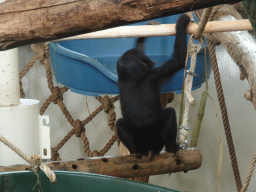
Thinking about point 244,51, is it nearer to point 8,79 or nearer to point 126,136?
point 126,136

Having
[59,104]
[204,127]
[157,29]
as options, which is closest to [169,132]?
[157,29]

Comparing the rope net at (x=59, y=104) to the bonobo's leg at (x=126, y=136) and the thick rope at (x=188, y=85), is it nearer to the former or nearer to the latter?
the bonobo's leg at (x=126, y=136)

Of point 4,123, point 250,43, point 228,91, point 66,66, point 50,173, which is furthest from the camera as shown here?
point 228,91

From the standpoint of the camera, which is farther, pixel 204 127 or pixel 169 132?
pixel 204 127

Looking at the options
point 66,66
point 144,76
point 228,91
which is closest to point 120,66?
point 144,76

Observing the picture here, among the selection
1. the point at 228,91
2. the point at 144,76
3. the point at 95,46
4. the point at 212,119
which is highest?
the point at 95,46

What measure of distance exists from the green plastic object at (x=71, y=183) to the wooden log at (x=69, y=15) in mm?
240

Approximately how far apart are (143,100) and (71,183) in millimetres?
544

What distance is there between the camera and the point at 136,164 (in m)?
0.95

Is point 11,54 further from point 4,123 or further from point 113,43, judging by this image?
point 113,43

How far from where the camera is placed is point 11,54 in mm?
1060

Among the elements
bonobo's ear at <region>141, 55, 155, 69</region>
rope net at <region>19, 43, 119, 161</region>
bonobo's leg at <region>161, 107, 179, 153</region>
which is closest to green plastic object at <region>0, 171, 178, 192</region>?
bonobo's leg at <region>161, 107, 179, 153</region>

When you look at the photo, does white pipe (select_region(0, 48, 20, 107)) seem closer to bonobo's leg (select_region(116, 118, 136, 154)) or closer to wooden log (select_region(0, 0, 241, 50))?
bonobo's leg (select_region(116, 118, 136, 154))

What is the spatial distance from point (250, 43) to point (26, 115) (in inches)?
27.3
